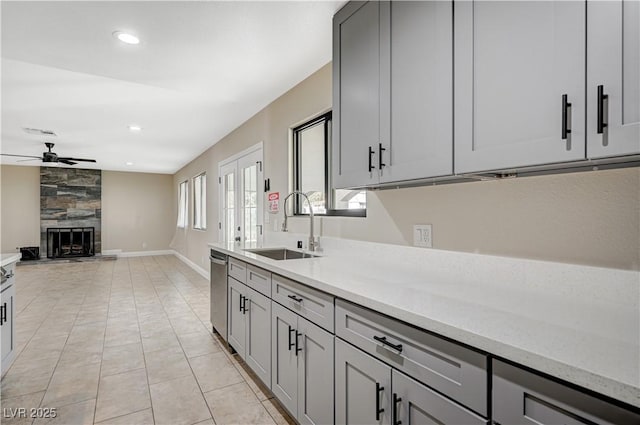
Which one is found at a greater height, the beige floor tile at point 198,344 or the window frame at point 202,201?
the window frame at point 202,201

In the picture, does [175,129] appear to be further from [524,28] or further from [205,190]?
[524,28]

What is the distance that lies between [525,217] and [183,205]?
8.94 meters

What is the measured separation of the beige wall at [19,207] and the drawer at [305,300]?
9581 millimetres

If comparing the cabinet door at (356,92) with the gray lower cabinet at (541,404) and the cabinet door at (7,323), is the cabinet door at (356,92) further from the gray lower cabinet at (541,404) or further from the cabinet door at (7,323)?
the cabinet door at (7,323)

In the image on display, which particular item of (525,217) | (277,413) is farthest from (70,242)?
(525,217)

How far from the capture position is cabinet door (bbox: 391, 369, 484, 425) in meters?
0.98

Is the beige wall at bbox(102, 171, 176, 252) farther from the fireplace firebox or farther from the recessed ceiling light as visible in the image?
the recessed ceiling light

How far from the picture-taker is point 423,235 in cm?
191

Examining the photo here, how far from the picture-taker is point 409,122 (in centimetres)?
158

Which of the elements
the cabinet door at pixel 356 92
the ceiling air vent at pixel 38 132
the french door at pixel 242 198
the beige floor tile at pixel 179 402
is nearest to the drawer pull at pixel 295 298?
the cabinet door at pixel 356 92

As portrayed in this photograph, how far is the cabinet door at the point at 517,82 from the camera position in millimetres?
1011

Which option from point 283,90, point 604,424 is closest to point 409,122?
point 604,424

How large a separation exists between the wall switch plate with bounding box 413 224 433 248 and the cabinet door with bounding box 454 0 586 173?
1.95ft

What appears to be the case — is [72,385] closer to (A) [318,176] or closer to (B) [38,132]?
(A) [318,176]
